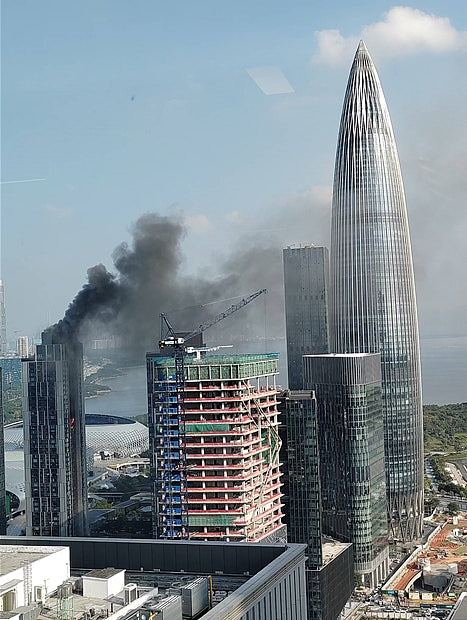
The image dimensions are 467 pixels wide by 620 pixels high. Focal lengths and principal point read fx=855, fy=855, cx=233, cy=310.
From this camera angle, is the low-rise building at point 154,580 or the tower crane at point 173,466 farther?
the tower crane at point 173,466

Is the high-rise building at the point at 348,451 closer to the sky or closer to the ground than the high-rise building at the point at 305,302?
closer to the ground

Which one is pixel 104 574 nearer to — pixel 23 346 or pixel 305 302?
pixel 23 346

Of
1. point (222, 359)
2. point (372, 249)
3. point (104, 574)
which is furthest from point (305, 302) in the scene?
point (104, 574)

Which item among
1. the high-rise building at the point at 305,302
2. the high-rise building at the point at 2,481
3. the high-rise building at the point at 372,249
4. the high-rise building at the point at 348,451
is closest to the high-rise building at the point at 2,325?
the high-rise building at the point at 2,481

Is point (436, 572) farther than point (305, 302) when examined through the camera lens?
No

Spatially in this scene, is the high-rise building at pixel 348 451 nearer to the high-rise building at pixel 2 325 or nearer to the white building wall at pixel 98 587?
the high-rise building at pixel 2 325

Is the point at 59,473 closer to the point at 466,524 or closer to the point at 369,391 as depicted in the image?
the point at 369,391
